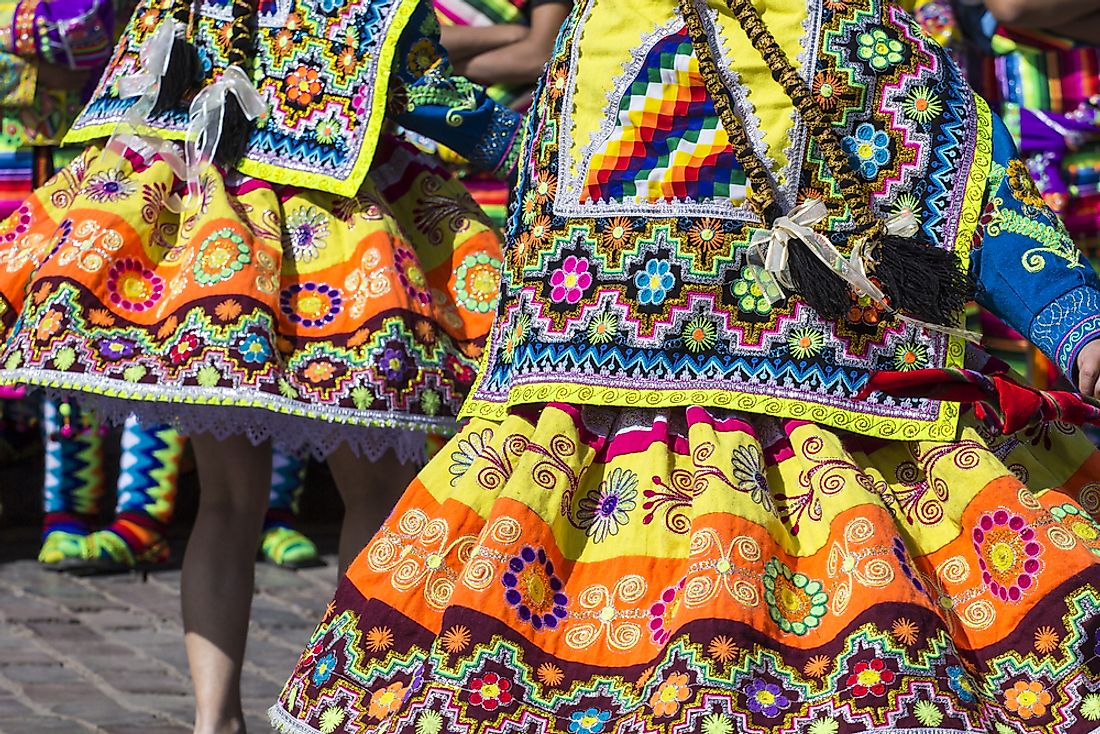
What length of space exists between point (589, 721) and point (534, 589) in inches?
7.9

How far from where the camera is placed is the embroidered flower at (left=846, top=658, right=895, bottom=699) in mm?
2426

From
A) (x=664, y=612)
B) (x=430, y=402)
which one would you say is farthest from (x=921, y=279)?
(x=430, y=402)

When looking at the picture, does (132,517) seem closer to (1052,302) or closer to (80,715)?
(80,715)

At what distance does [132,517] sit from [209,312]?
2686 millimetres

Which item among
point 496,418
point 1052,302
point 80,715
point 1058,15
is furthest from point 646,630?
point 1058,15

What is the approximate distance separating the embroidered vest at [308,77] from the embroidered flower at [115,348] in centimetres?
45

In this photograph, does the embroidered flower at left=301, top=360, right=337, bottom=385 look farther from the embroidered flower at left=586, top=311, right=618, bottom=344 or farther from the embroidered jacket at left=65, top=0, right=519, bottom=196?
the embroidered flower at left=586, top=311, right=618, bottom=344

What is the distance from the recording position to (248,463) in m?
3.71

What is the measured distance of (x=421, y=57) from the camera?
12.6 ft

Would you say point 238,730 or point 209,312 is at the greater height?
point 209,312

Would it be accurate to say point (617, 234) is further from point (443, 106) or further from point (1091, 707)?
point (443, 106)

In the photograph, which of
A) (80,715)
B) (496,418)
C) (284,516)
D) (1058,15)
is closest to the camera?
(496,418)

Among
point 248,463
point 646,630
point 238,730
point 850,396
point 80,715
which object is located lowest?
point 80,715

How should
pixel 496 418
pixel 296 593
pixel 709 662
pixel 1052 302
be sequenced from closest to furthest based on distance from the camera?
pixel 709 662 < pixel 1052 302 < pixel 496 418 < pixel 296 593
